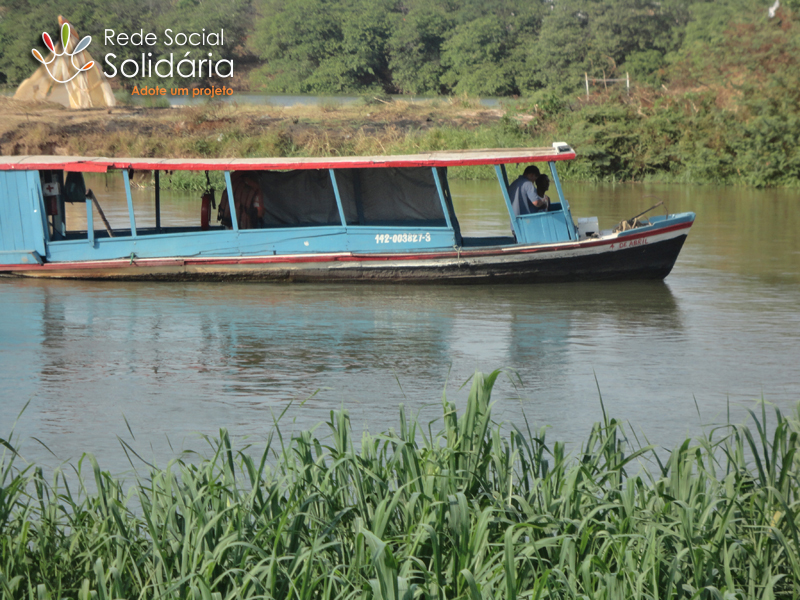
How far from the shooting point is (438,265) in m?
11.4

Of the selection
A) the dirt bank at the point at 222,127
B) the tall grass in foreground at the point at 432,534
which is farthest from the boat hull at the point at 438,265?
the dirt bank at the point at 222,127

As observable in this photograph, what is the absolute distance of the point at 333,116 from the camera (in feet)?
113

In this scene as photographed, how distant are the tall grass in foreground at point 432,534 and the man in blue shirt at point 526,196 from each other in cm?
756

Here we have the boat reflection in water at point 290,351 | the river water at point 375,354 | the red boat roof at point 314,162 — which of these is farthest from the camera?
the red boat roof at point 314,162

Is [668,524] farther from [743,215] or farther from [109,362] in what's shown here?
[743,215]

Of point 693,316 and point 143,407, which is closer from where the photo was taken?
point 143,407

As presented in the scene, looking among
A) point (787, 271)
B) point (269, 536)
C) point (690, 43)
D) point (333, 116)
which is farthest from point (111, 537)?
point (690, 43)

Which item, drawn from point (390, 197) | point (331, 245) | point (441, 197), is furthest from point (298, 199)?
point (441, 197)

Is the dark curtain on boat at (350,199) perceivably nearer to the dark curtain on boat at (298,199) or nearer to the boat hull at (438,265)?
the dark curtain on boat at (298,199)

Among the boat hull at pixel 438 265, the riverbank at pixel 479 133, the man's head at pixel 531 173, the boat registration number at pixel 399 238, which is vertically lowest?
the boat hull at pixel 438 265

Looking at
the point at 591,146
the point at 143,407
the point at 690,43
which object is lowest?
the point at 143,407

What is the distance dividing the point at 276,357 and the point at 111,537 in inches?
191

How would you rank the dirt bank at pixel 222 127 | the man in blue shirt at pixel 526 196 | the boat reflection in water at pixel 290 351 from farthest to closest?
1. the dirt bank at pixel 222 127
2. the man in blue shirt at pixel 526 196
3. the boat reflection in water at pixel 290 351

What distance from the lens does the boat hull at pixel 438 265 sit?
11.4 metres
